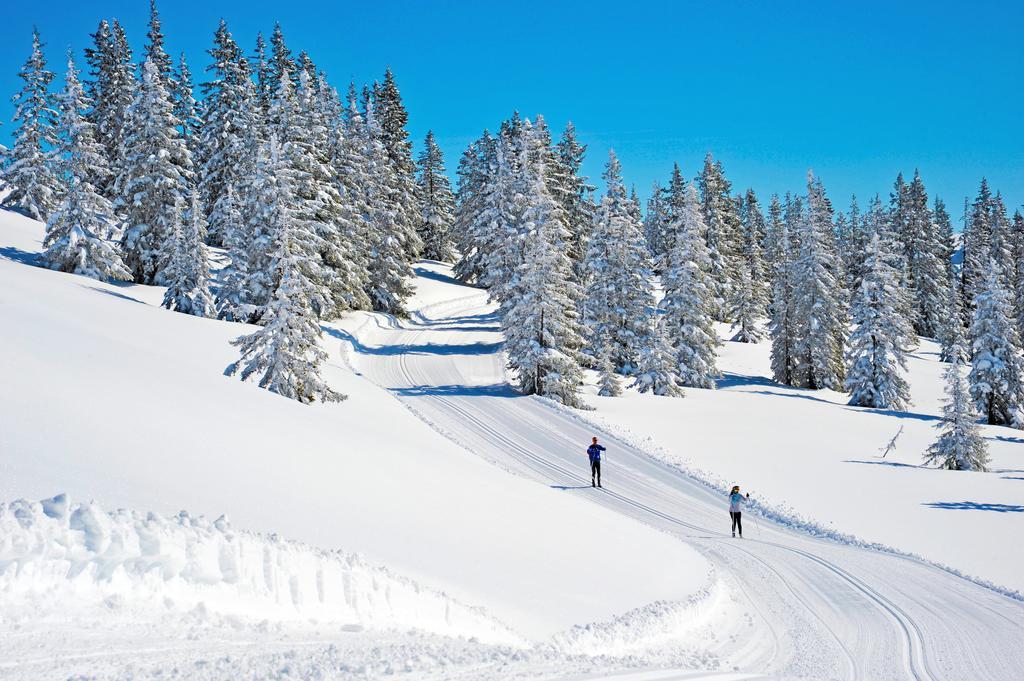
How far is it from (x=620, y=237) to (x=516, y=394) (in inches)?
552

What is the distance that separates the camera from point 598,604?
11.5m

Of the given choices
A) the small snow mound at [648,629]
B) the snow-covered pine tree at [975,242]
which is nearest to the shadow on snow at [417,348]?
the small snow mound at [648,629]

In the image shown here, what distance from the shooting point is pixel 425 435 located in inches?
858

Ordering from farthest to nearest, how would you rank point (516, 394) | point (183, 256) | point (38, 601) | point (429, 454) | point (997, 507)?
point (516, 394)
point (183, 256)
point (997, 507)
point (429, 454)
point (38, 601)

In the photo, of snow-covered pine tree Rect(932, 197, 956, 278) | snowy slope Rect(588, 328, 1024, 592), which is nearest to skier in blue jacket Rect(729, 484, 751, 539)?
snowy slope Rect(588, 328, 1024, 592)

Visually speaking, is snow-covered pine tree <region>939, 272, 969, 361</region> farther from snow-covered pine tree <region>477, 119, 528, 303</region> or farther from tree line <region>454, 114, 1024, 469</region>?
snow-covered pine tree <region>477, 119, 528, 303</region>

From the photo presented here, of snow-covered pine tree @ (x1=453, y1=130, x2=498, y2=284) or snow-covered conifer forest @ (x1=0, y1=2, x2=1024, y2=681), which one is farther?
snow-covered pine tree @ (x1=453, y1=130, x2=498, y2=284)

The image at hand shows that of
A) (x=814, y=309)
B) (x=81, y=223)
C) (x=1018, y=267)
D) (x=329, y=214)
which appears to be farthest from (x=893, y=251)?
(x=81, y=223)

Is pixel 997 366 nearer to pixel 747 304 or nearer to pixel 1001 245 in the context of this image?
pixel 747 304

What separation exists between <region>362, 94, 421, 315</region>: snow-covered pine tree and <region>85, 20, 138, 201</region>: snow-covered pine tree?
18204 mm

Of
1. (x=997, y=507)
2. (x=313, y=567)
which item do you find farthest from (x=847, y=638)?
(x=997, y=507)

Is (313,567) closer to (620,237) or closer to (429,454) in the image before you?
(429,454)

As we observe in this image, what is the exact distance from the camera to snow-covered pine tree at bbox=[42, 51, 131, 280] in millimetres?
31734

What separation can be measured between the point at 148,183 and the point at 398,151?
23.8 m
